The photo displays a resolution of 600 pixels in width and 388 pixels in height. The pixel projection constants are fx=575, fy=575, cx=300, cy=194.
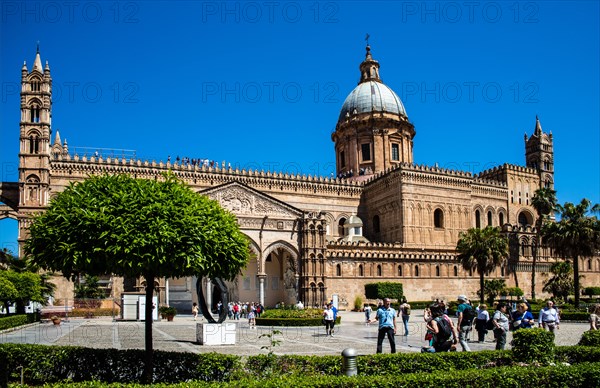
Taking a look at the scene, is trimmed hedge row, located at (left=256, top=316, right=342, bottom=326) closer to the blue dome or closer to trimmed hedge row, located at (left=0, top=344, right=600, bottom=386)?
trimmed hedge row, located at (left=0, top=344, right=600, bottom=386)

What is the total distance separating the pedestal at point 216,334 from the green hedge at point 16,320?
34.6ft

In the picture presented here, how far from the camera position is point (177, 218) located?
11727 mm

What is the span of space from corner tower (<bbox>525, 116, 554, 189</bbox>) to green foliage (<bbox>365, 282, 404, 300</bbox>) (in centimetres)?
3009

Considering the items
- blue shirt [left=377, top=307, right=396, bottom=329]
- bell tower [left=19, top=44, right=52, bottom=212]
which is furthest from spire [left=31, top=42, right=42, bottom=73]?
blue shirt [left=377, top=307, right=396, bottom=329]

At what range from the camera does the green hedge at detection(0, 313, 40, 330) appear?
25.9 meters

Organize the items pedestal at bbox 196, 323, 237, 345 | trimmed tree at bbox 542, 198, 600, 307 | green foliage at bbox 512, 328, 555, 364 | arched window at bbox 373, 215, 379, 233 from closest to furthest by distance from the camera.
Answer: green foliage at bbox 512, 328, 555, 364, pedestal at bbox 196, 323, 237, 345, trimmed tree at bbox 542, 198, 600, 307, arched window at bbox 373, 215, 379, 233

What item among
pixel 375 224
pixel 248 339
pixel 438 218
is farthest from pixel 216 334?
pixel 438 218

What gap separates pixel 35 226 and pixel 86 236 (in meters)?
1.56

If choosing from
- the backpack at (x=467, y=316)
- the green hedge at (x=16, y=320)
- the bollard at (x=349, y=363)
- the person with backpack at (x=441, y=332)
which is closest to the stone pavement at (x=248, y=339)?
the green hedge at (x=16, y=320)

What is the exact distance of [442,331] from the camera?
13.6 meters

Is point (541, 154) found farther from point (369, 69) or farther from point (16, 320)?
point (16, 320)

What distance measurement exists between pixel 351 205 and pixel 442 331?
48787 millimetres

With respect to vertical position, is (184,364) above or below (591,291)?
above

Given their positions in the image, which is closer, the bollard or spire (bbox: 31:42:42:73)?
the bollard
